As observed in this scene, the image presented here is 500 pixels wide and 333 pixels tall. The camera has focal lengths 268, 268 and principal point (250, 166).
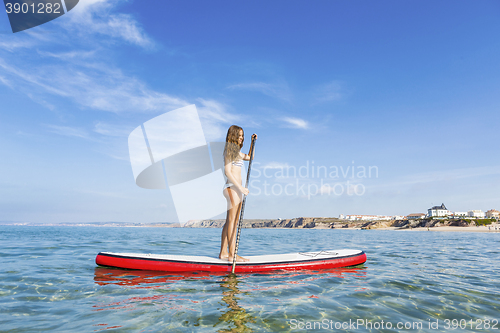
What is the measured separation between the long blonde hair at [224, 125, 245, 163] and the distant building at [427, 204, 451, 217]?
184 metres

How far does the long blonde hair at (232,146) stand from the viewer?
7186 millimetres

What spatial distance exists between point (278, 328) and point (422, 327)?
2.20m

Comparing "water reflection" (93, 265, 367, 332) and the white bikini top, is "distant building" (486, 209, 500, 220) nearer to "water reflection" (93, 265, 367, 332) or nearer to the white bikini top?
"water reflection" (93, 265, 367, 332)

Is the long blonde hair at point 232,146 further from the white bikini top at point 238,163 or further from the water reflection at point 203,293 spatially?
the water reflection at point 203,293

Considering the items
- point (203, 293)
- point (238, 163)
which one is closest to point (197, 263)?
point (203, 293)

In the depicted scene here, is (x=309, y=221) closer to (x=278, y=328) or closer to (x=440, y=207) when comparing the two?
(x=440, y=207)

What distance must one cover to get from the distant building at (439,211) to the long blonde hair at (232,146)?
184 m

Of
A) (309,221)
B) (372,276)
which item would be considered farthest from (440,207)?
(372,276)

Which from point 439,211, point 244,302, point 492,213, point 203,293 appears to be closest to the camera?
point 244,302

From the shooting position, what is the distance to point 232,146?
23.7 feet

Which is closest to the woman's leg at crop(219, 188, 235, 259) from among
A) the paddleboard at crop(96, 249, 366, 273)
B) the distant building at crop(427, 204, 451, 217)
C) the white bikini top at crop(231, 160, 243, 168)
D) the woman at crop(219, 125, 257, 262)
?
the woman at crop(219, 125, 257, 262)

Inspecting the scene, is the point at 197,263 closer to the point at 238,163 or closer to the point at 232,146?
the point at 238,163

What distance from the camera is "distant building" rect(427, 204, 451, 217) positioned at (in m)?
154

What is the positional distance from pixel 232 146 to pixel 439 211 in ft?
610
